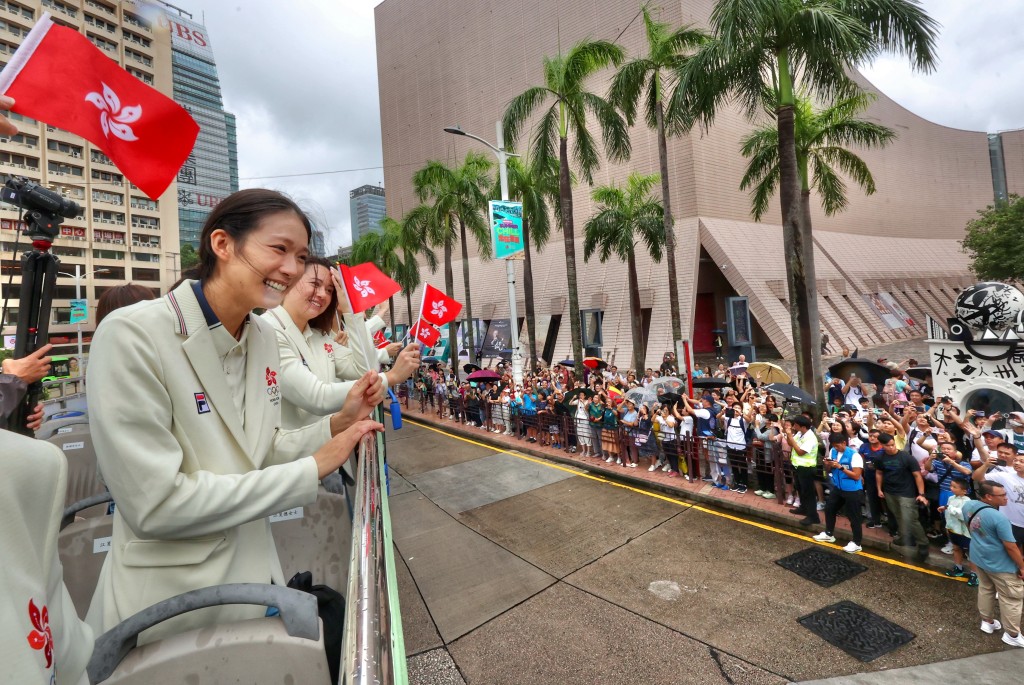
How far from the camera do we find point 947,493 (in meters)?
6.57

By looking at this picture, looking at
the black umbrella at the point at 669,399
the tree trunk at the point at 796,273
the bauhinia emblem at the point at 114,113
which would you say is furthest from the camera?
the tree trunk at the point at 796,273

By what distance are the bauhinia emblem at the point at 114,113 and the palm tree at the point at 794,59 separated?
37.9 feet

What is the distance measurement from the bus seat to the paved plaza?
171 inches

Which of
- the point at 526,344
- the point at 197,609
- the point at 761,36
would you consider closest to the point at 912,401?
the point at 761,36

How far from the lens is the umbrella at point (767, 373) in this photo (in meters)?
14.9

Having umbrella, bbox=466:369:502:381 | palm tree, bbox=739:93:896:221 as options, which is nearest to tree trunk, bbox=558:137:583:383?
umbrella, bbox=466:369:502:381

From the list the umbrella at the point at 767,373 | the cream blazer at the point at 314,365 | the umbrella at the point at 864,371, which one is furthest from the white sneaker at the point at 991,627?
the umbrella at the point at 767,373

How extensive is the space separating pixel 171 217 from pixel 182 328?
52.8 meters

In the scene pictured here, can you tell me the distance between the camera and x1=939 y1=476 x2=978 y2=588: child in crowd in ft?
19.0

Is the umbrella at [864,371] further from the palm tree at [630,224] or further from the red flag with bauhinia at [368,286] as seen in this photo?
the red flag with bauhinia at [368,286]

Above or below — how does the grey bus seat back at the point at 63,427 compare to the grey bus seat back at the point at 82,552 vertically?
above

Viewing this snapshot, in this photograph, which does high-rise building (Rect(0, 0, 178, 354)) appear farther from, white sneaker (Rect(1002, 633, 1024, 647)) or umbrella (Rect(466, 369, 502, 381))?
white sneaker (Rect(1002, 633, 1024, 647))

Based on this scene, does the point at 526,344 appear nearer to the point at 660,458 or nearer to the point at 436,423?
the point at 436,423

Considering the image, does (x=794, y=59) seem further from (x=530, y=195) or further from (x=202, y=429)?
(x=202, y=429)
